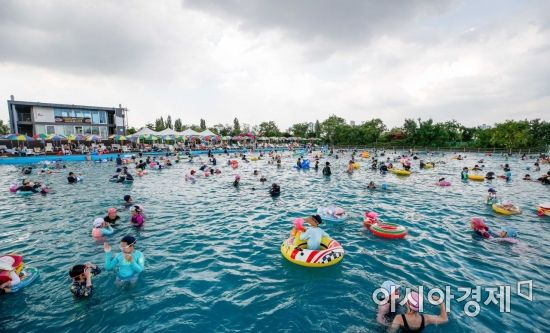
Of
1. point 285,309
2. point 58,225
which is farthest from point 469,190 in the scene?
point 58,225

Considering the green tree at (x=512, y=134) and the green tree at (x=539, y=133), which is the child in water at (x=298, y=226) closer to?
the green tree at (x=512, y=134)

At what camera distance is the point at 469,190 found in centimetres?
1706

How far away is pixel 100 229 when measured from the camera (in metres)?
9.09

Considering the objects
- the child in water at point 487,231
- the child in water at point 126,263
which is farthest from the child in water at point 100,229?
the child in water at point 487,231

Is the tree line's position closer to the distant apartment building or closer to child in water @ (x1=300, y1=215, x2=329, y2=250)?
the distant apartment building

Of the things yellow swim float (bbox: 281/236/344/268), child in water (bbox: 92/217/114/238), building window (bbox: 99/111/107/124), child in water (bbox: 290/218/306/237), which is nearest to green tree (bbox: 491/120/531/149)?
yellow swim float (bbox: 281/236/344/268)

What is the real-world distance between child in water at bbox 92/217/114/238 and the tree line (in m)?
60.8

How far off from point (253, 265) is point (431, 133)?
64863 mm

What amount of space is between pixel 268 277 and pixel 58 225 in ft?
29.6

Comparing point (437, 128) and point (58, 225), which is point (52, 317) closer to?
point (58, 225)

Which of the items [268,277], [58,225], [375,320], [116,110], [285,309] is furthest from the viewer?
[116,110]

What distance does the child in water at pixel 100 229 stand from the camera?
9.05 m

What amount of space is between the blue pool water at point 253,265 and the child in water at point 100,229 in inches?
10.7

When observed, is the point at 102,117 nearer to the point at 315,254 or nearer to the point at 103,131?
the point at 103,131
